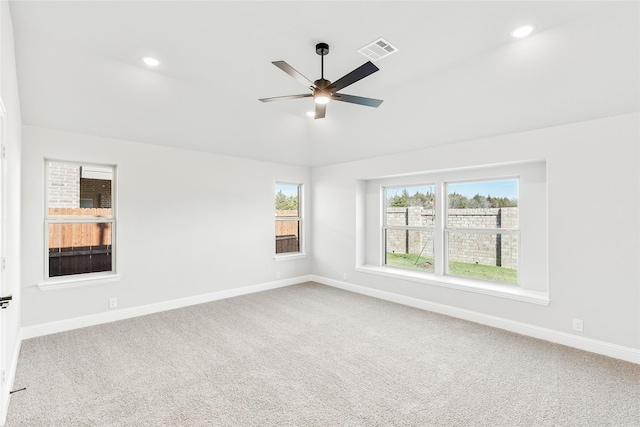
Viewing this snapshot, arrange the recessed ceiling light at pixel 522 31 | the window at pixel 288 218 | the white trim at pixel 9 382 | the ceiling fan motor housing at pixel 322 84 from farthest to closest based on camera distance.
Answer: the window at pixel 288 218, the ceiling fan motor housing at pixel 322 84, the recessed ceiling light at pixel 522 31, the white trim at pixel 9 382

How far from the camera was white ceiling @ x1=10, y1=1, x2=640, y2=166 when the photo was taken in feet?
8.11

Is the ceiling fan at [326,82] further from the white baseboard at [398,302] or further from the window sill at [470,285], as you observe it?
the white baseboard at [398,302]

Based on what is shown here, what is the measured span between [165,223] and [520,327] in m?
5.00

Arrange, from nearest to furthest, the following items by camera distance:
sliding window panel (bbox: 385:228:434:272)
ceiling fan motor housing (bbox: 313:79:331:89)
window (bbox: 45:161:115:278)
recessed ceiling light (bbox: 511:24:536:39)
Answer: recessed ceiling light (bbox: 511:24:536:39) < ceiling fan motor housing (bbox: 313:79:331:89) < window (bbox: 45:161:115:278) < sliding window panel (bbox: 385:228:434:272)

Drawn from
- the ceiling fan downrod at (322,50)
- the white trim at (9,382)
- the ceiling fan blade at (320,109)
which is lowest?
the white trim at (9,382)

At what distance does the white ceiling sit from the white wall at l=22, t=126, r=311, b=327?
31 cm

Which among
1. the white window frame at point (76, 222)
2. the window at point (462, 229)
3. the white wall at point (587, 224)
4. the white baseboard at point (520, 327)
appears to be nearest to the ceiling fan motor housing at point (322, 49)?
the white wall at point (587, 224)

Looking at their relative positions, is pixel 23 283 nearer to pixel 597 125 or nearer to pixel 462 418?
pixel 462 418

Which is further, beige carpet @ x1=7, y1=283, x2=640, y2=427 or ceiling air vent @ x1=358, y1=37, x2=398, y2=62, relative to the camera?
ceiling air vent @ x1=358, y1=37, x2=398, y2=62

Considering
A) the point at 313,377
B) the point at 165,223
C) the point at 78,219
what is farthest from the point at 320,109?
the point at 78,219

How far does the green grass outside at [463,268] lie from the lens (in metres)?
4.37

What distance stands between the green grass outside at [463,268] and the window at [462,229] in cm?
1

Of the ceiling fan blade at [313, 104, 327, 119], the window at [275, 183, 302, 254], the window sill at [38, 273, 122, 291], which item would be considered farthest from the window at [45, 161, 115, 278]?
the ceiling fan blade at [313, 104, 327, 119]

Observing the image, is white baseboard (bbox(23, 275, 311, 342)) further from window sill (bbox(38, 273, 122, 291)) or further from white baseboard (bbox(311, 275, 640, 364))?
white baseboard (bbox(311, 275, 640, 364))
